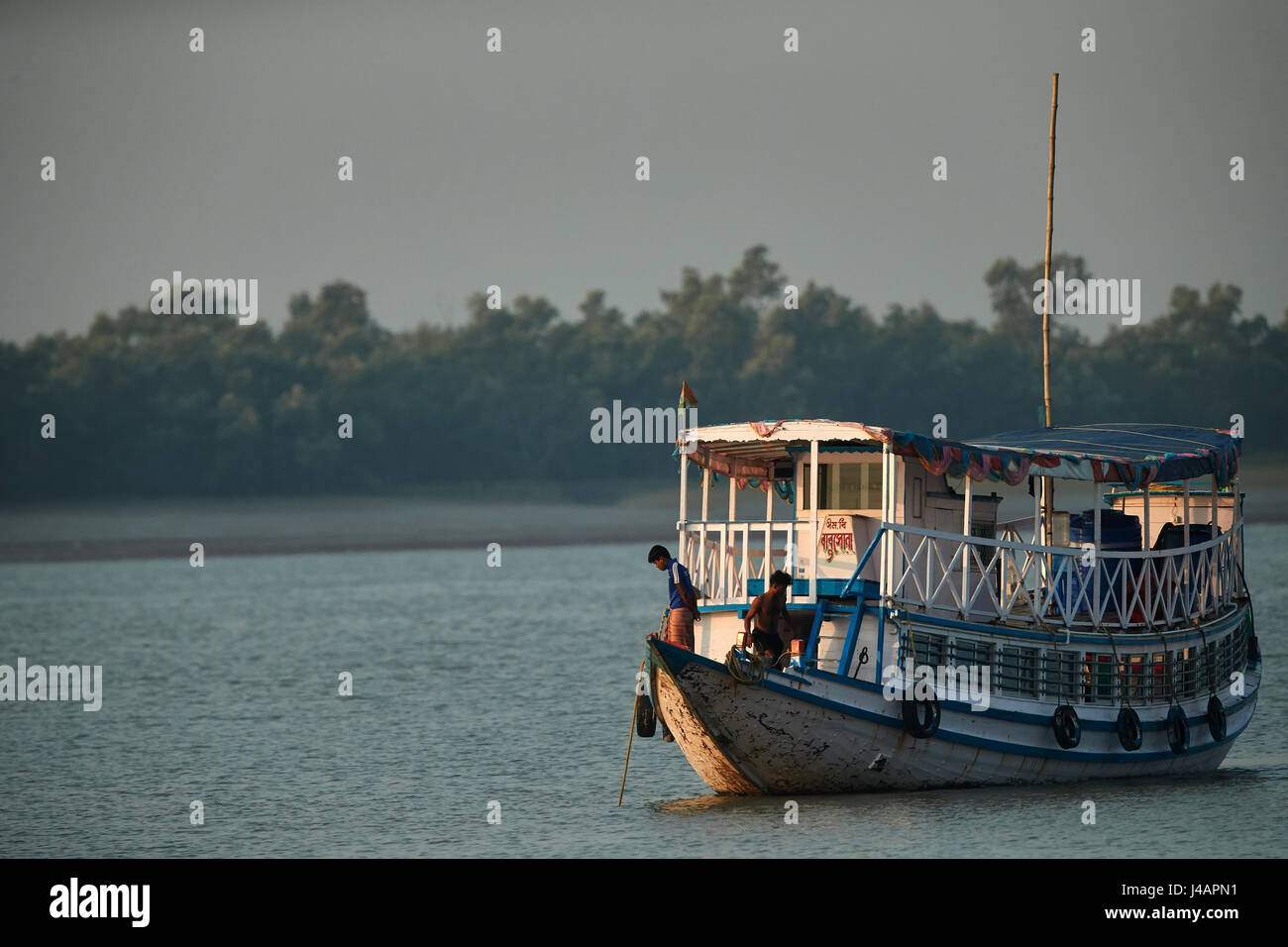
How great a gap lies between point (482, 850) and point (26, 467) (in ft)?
388

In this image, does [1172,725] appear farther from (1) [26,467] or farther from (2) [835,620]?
(1) [26,467]

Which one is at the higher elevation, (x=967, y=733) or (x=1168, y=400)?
(x=1168, y=400)

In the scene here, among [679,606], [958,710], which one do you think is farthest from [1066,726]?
[679,606]

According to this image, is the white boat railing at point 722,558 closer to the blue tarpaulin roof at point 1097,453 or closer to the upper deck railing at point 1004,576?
the upper deck railing at point 1004,576

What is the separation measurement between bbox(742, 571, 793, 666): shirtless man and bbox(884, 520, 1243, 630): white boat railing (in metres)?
1.49

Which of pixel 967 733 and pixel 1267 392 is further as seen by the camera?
pixel 1267 392

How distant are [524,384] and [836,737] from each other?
13138 centimetres

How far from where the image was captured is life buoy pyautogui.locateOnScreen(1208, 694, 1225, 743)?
102 feet

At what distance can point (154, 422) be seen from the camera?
477 feet

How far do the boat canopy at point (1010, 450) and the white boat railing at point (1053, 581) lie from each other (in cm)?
109

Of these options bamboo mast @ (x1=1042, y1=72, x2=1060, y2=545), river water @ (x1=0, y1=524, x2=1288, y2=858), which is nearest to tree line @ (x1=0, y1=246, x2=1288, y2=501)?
river water @ (x1=0, y1=524, x2=1288, y2=858)

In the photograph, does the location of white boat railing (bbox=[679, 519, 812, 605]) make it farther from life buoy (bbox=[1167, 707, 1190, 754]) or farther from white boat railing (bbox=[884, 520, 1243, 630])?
life buoy (bbox=[1167, 707, 1190, 754])
